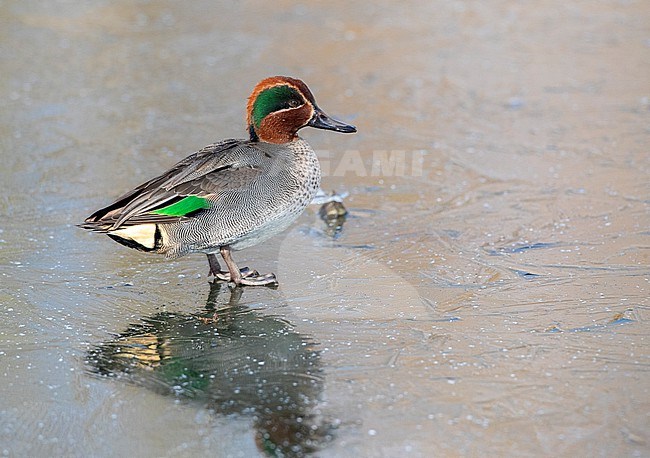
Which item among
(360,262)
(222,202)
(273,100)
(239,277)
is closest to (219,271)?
(239,277)

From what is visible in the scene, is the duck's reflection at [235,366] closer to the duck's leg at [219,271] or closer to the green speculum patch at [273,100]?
the duck's leg at [219,271]

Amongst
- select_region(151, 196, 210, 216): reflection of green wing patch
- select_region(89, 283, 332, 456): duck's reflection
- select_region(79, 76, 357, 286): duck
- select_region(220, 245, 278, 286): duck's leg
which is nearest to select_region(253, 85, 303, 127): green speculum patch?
select_region(79, 76, 357, 286): duck

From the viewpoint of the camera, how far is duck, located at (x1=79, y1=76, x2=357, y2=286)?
4.52 metres

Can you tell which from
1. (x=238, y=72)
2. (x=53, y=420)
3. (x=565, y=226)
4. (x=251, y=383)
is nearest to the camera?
(x=53, y=420)

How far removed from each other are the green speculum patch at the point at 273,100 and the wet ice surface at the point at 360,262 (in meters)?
0.81

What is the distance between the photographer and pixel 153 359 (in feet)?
12.8

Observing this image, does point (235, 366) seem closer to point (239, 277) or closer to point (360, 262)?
point (239, 277)

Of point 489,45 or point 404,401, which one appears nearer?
point 404,401

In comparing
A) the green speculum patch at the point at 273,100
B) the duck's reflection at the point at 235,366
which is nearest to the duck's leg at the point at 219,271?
the duck's reflection at the point at 235,366

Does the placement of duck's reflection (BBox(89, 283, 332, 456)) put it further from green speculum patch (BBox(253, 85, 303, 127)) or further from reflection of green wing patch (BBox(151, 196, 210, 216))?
green speculum patch (BBox(253, 85, 303, 127))

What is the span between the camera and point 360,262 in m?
4.95

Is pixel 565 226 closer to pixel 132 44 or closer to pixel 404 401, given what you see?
pixel 404 401

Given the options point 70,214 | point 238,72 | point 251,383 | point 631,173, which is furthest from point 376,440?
point 238,72

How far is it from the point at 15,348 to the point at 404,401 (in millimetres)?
1700
